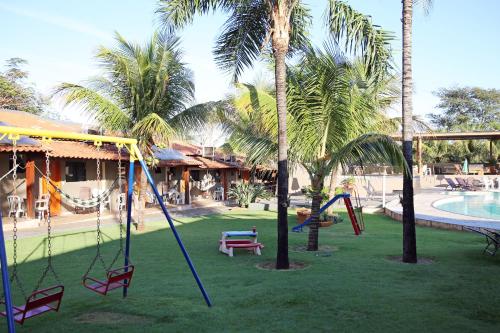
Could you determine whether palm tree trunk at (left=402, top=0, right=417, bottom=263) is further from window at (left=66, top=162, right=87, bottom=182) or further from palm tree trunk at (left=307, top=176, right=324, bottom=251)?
window at (left=66, top=162, right=87, bottom=182)

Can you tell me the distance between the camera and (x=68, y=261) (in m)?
9.94

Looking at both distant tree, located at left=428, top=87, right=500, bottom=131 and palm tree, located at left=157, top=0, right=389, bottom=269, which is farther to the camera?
distant tree, located at left=428, top=87, right=500, bottom=131

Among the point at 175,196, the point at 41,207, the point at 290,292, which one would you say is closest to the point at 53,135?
the point at 290,292

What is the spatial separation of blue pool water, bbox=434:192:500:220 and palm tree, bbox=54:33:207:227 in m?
13.1

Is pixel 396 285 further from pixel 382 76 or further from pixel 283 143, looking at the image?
pixel 382 76

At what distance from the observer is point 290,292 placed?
7.07 meters

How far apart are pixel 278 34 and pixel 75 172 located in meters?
13.9

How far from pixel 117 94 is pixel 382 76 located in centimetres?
906

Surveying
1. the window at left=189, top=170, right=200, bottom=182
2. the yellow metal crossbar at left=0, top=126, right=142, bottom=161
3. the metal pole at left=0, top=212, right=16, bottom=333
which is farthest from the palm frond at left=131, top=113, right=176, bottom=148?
the window at left=189, top=170, right=200, bottom=182

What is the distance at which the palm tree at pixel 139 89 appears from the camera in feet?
46.8

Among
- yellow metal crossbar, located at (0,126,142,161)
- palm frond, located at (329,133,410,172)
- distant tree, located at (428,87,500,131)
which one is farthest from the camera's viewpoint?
distant tree, located at (428,87,500,131)

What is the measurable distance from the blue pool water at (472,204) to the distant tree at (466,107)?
30.2 metres

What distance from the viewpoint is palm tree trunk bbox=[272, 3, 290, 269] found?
8922mm

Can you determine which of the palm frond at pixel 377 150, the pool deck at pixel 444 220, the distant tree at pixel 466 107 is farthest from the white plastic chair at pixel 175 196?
the distant tree at pixel 466 107
